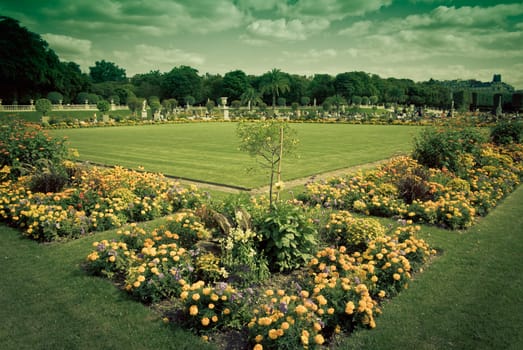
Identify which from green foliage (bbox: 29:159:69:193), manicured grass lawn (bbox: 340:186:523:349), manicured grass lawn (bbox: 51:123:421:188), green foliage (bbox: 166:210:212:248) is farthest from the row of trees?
manicured grass lawn (bbox: 340:186:523:349)

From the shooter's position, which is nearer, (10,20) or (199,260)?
(199,260)

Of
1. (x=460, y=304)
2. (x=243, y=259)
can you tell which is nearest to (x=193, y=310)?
(x=243, y=259)

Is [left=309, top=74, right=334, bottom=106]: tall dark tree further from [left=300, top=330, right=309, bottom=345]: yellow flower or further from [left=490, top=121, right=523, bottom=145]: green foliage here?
[left=300, top=330, right=309, bottom=345]: yellow flower

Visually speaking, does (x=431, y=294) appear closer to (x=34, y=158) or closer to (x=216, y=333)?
(x=216, y=333)

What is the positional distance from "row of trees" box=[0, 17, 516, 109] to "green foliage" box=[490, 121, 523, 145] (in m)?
51.2

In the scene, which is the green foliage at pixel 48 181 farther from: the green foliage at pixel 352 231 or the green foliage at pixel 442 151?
the green foliage at pixel 442 151

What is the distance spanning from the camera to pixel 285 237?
4.73 metres

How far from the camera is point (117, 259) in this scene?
4793mm

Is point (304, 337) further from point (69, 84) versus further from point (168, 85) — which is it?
point (168, 85)

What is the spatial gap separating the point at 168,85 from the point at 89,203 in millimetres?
91205

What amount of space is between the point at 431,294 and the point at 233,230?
2.62 meters

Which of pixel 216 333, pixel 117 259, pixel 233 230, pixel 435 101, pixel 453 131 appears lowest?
pixel 216 333

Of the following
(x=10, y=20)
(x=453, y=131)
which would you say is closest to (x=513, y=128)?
(x=453, y=131)

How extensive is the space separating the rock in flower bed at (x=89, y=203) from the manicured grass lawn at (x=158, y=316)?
49 cm
